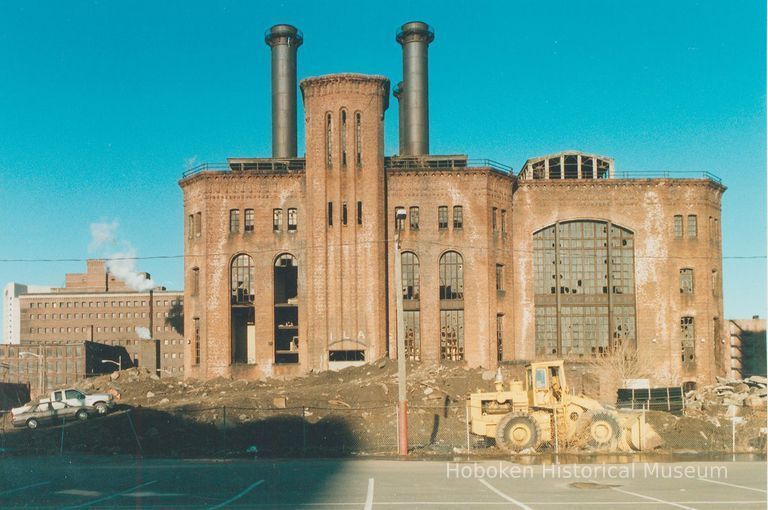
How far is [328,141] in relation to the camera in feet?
190

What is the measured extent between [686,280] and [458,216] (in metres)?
16.7

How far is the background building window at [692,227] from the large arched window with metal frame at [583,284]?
13.0ft

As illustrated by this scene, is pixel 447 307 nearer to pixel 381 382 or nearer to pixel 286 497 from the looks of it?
pixel 381 382

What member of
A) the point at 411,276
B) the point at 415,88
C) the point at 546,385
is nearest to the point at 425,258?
the point at 411,276

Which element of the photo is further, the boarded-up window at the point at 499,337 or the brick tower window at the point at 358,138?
the boarded-up window at the point at 499,337

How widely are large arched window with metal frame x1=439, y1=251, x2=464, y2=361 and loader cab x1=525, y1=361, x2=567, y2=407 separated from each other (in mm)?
28680

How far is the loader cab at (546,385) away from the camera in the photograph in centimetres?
2927

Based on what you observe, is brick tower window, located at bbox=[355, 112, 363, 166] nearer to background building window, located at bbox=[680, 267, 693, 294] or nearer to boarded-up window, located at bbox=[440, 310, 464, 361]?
boarded-up window, located at bbox=[440, 310, 464, 361]

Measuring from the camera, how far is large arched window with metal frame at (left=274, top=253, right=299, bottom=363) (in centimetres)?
6003

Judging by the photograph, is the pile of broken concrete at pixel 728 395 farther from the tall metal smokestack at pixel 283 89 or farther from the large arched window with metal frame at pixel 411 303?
the tall metal smokestack at pixel 283 89

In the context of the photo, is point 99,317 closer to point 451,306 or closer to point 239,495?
point 451,306

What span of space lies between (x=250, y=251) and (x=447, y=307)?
13.5m

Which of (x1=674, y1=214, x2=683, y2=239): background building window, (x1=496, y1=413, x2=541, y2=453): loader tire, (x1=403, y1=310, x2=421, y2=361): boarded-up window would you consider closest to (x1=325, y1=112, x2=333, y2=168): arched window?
(x1=403, y1=310, x2=421, y2=361): boarded-up window

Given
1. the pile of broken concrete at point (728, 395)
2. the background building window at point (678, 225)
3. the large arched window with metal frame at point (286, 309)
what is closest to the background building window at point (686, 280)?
the background building window at point (678, 225)
